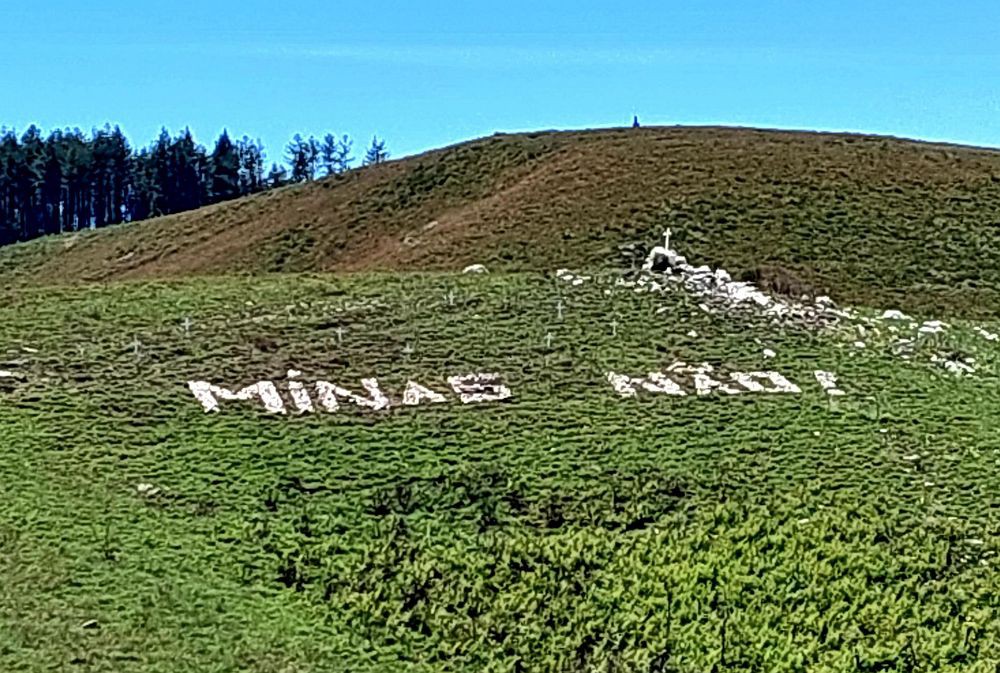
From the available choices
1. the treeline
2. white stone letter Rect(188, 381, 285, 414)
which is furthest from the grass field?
the treeline

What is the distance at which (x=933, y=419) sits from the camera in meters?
19.5

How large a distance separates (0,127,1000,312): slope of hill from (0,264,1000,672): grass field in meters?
11.9

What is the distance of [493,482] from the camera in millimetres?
16625

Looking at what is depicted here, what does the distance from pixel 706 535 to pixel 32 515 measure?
877 cm

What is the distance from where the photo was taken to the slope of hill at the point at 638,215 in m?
37.3

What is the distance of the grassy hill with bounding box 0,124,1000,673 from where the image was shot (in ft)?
40.8

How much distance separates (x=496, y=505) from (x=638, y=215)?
2706cm

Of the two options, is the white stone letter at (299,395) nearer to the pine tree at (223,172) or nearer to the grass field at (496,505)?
the grass field at (496,505)

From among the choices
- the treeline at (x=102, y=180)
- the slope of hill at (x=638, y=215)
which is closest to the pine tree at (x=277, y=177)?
the treeline at (x=102, y=180)

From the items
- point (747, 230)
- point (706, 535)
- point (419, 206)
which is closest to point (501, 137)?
point (419, 206)

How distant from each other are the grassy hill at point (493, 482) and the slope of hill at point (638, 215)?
Answer: 5.51 meters

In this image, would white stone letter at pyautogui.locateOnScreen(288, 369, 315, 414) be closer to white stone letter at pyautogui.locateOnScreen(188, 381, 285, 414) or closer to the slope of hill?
white stone letter at pyautogui.locateOnScreen(188, 381, 285, 414)

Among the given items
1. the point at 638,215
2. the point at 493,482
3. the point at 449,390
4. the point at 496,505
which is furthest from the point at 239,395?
the point at 638,215

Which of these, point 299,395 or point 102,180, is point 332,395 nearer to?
point 299,395
